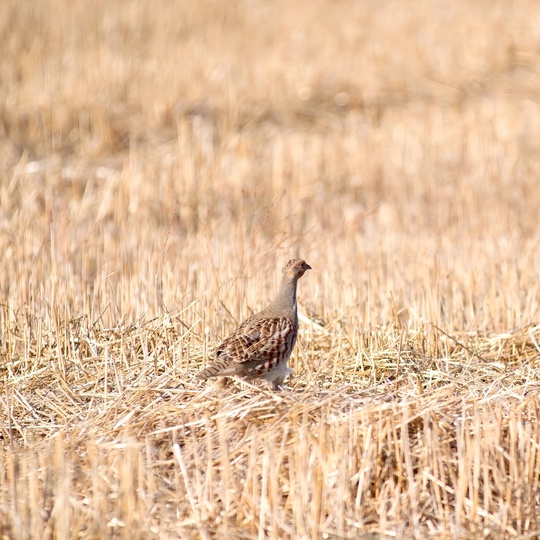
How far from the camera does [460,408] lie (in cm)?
475

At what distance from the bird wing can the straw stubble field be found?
0.20 metres

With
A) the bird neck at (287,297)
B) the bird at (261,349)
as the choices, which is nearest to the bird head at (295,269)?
the bird neck at (287,297)

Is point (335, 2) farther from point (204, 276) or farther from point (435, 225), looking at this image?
point (204, 276)

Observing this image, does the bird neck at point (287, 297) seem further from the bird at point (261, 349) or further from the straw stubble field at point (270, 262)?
the straw stubble field at point (270, 262)

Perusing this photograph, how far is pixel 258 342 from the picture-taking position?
A: 5.38 meters

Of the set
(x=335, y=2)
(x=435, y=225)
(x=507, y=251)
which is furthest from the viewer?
(x=335, y=2)

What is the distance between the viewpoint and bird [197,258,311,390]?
5.28 metres

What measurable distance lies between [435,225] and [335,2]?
9104 mm

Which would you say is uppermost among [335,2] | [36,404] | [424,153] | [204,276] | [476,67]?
[335,2]

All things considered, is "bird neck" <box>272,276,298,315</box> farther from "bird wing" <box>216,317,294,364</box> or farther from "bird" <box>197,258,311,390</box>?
"bird wing" <box>216,317,294,364</box>

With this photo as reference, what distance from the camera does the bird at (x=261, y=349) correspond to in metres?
5.28

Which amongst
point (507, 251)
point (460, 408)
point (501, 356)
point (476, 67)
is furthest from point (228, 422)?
point (476, 67)

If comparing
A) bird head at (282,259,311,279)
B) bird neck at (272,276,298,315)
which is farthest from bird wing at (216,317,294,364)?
bird head at (282,259,311,279)

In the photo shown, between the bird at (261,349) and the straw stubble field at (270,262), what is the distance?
0.15 meters
